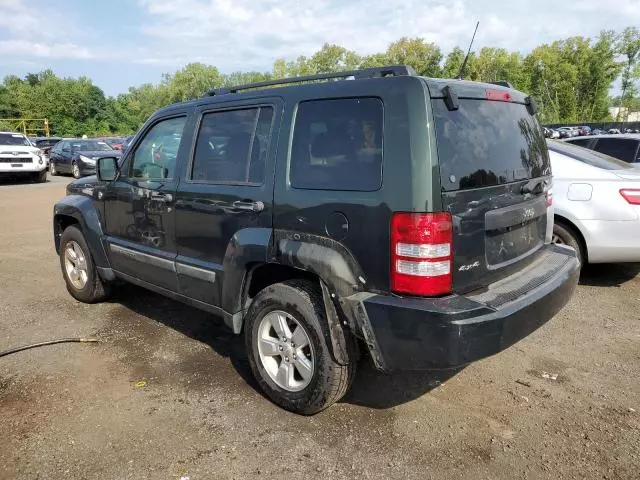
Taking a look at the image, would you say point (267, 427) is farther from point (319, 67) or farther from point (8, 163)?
point (319, 67)

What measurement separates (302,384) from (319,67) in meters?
70.7

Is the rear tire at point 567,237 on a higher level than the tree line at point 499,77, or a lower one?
lower

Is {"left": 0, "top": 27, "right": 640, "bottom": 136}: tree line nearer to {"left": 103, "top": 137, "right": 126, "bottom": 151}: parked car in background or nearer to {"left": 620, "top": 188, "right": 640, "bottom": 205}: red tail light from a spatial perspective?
{"left": 103, "top": 137, "right": 126, "bottom": 151}: parked car in background

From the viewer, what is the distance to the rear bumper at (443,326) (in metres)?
2.50

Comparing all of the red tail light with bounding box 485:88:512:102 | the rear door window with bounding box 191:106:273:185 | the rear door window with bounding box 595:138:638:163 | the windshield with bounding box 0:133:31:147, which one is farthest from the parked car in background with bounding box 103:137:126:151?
the red tail light with bounding box 485:88:512:102

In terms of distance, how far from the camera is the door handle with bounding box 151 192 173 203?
381 centimetres

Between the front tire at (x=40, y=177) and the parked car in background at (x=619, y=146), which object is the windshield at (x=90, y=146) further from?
the parked car in background at (x=619, y=146)

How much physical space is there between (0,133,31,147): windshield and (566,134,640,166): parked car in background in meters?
17.3

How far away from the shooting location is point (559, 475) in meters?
2.58

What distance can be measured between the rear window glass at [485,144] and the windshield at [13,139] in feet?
61.2

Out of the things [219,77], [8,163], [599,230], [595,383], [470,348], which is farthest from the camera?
[219,77]

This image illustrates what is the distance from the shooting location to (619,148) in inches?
335

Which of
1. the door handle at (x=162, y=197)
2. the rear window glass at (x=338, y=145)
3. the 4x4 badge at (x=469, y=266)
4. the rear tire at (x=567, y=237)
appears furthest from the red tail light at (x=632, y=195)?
the door handle at (x=162, y=197)

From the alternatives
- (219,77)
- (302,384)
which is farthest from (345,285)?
(219,77)
